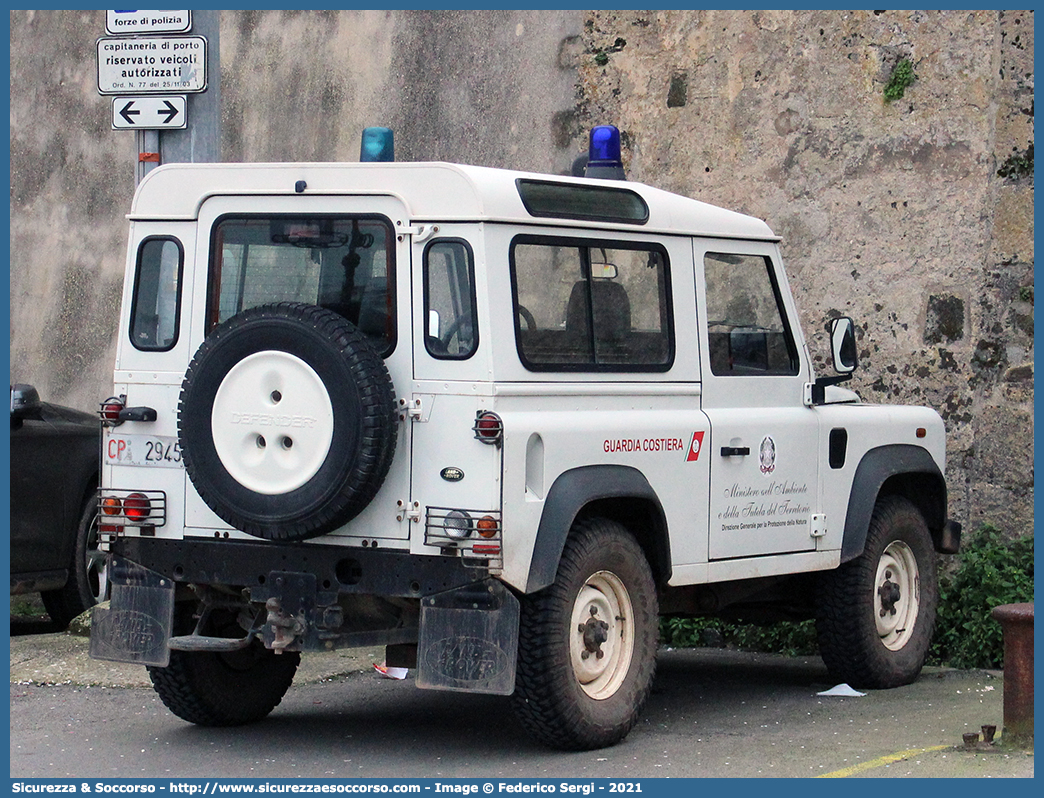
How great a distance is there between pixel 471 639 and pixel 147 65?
3.92m

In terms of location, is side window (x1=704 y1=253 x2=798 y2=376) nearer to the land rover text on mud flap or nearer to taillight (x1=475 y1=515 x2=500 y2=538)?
the land rover text on mud flap

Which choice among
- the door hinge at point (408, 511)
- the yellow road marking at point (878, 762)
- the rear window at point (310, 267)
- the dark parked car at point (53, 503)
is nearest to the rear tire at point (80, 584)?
the dark parked car at point (53, 503)

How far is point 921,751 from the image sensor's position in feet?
22.4

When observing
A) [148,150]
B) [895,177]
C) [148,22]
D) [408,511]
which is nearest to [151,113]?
[148,150]

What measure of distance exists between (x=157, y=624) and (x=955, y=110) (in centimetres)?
557

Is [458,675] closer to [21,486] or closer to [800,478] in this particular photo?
[800,478]

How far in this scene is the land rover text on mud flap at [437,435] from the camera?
6500mm

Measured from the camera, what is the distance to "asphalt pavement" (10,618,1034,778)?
6668 millimetres

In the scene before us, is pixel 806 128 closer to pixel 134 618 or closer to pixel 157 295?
pixel 157 295

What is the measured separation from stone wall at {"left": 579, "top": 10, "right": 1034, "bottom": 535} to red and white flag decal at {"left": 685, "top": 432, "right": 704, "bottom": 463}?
9.80 ft

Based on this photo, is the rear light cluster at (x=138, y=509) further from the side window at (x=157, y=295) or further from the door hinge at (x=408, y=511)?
the door hinge at (x=408, y=511)

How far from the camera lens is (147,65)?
28.8 ft

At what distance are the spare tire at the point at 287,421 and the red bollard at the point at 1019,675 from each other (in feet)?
8.28

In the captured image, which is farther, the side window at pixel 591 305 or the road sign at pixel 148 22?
the road sign at pixel 148 22
